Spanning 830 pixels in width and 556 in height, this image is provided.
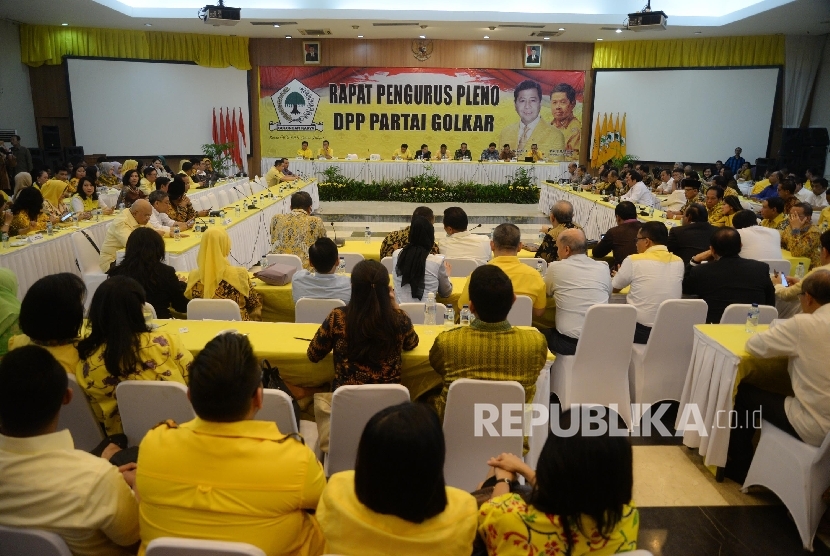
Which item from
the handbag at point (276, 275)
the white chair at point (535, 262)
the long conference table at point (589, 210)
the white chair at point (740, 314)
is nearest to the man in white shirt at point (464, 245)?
the white chair at point (535, 262)

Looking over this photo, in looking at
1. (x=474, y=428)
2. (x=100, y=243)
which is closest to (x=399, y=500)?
(x=474, y=428)

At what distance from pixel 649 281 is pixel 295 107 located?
1325cm

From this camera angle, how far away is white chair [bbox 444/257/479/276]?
15.7 feet

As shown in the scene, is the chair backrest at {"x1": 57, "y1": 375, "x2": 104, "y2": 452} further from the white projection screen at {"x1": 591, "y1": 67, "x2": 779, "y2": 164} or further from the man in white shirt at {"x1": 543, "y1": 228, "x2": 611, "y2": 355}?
the white projection screen at {"x1": 591, "y1": 67, "x2": 779, "y2": 164}

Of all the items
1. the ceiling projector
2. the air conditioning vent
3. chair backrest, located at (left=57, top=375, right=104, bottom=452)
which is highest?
the air conditioning vent

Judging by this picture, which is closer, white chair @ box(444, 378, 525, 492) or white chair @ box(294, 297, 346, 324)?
white chair @ box(444, 378, 525, 492)

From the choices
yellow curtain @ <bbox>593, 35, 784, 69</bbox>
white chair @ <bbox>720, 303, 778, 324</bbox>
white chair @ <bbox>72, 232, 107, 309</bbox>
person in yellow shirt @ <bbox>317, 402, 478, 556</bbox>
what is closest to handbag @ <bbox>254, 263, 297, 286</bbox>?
white chair @ <bbox>72, 232, 107, 309</bbox>

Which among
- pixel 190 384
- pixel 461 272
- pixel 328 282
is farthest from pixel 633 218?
pixel 190 384

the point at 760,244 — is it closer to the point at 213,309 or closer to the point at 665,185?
the point at 213,309

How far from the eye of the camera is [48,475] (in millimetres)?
1576

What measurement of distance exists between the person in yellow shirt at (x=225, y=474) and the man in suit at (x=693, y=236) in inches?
169

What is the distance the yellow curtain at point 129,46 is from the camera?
42.7 ft

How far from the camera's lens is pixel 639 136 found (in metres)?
15.2

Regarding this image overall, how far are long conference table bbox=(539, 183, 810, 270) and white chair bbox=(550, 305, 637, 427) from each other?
12.4 ft
